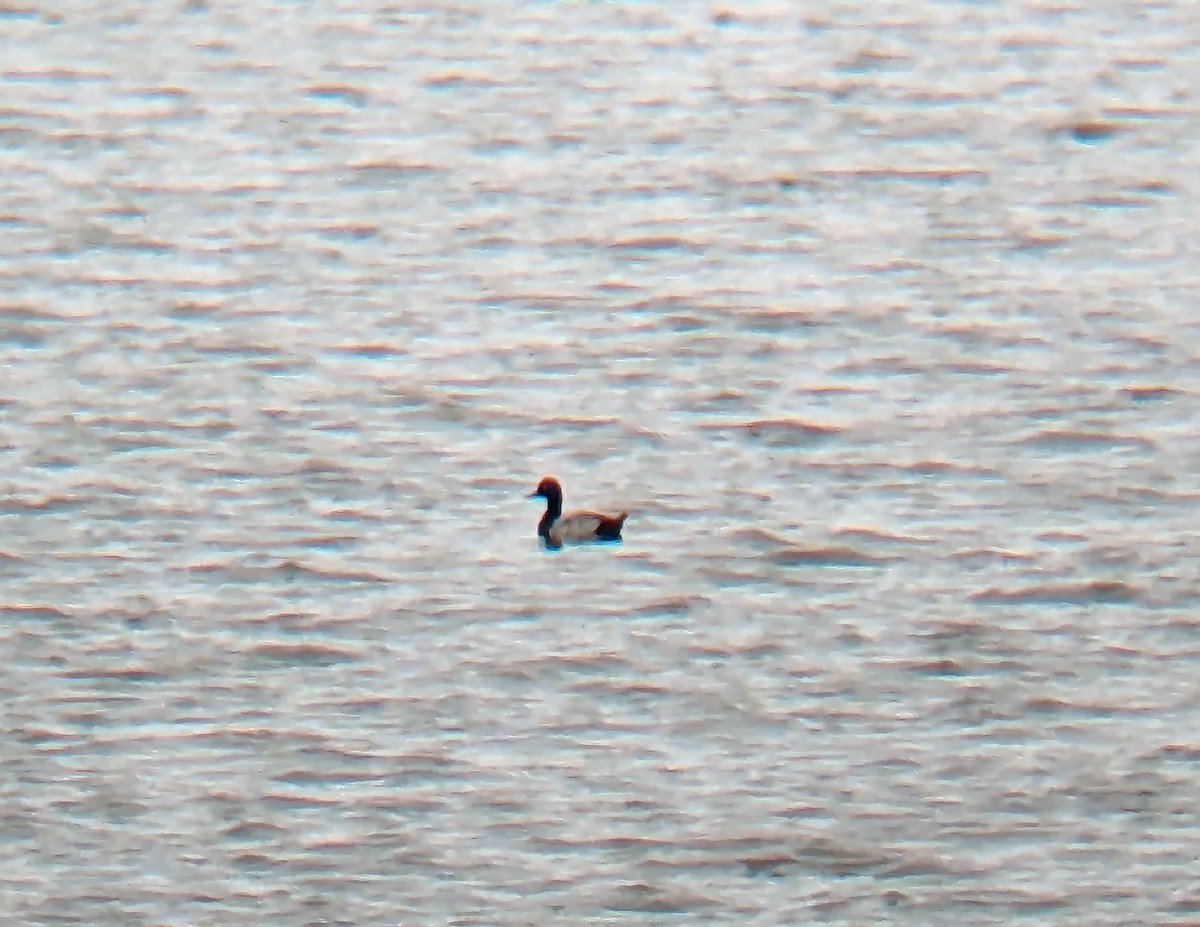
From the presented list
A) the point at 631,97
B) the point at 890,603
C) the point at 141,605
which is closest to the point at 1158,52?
the point at 631,97

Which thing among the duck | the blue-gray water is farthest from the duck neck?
the blue-gray water

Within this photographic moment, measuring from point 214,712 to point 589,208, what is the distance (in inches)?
156

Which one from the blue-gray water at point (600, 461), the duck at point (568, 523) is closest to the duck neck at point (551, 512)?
the duck at point (568, 523)

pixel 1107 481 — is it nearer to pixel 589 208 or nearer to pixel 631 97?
pixel 589 208

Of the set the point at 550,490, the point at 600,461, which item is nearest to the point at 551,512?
the point at 550,490

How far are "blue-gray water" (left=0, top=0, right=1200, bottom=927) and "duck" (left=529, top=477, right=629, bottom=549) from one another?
10cm

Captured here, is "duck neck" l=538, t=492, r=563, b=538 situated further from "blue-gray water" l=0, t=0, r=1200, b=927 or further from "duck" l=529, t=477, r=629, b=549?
"blue-gray water" l=0, t=0, r=1200, b=927

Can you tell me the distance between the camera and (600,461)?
8.96 meters

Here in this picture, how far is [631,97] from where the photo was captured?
1177cm

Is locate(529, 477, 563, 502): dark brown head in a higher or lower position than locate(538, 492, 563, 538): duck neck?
higher

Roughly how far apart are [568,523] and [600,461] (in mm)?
626

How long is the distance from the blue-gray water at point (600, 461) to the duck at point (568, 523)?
0.10 metres

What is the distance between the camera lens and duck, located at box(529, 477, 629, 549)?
8.34 metres

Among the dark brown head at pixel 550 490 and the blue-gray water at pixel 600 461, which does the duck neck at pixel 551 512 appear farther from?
the blue-gray water at pixel 600 461
